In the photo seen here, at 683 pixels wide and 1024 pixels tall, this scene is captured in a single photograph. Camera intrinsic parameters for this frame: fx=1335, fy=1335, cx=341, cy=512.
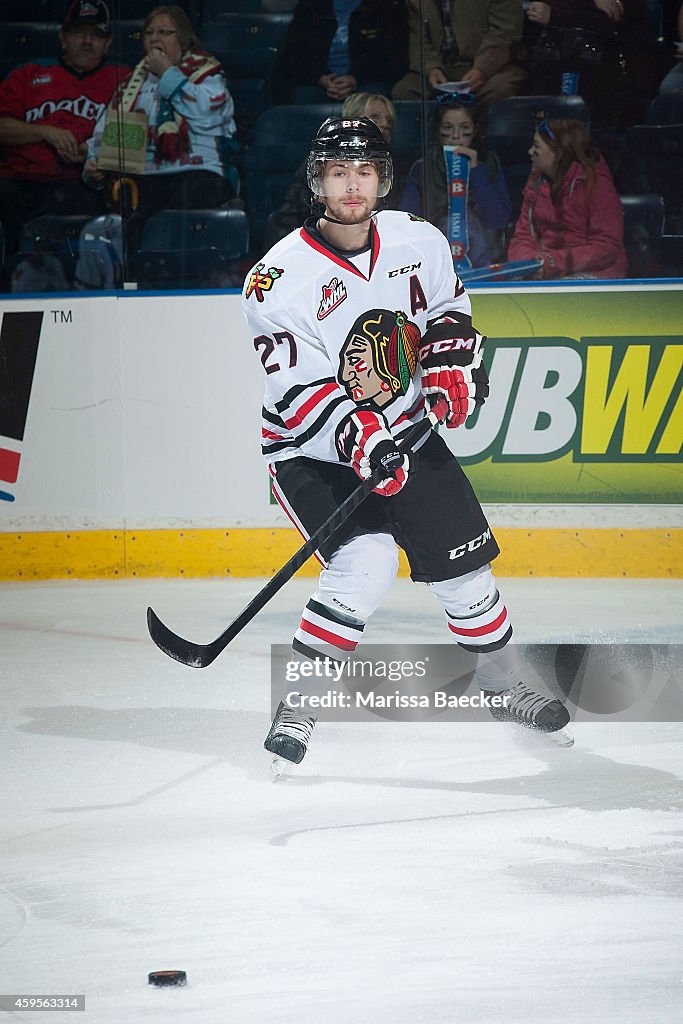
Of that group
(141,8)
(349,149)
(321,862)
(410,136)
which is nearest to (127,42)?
(141,8)

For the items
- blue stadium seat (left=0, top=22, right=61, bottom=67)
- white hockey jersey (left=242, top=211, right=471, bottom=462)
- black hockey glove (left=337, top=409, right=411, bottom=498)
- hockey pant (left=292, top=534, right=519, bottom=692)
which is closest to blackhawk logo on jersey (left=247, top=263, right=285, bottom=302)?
white hockey jersey (left=242, top=211, right=471, bottom=462)

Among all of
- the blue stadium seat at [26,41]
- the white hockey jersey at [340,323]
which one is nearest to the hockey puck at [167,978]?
the white hockey jersey at [340,323]

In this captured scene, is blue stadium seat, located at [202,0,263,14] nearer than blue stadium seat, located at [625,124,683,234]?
No

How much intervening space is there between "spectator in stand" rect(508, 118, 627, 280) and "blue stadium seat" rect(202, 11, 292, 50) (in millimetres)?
982

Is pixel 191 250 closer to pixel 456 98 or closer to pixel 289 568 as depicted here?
pixel 456 98

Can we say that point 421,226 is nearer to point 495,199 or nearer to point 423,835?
point 423,835

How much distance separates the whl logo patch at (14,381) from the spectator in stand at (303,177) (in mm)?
869

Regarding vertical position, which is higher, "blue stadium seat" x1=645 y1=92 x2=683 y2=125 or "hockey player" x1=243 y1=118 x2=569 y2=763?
"blue stadium seat" x1=645 y1=92 x2=683 y2=125

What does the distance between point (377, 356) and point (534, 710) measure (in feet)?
2.52

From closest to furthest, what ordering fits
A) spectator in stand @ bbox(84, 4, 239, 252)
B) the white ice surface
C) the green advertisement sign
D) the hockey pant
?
the white ice surface, the hockey pant, the green advertisement sign, spectator in stand @ bbox(84, 4, 239, 252)

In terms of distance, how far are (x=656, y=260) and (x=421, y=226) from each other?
6.13 feet

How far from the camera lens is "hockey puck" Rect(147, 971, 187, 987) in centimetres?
160

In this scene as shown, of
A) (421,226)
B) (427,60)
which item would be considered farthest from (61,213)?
(421,226)

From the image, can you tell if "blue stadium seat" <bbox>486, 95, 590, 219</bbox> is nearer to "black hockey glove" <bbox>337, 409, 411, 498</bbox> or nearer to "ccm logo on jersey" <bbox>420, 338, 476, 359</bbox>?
"ccm logo on jersey" <bbox>420, 338, 476, 359</bbox>
